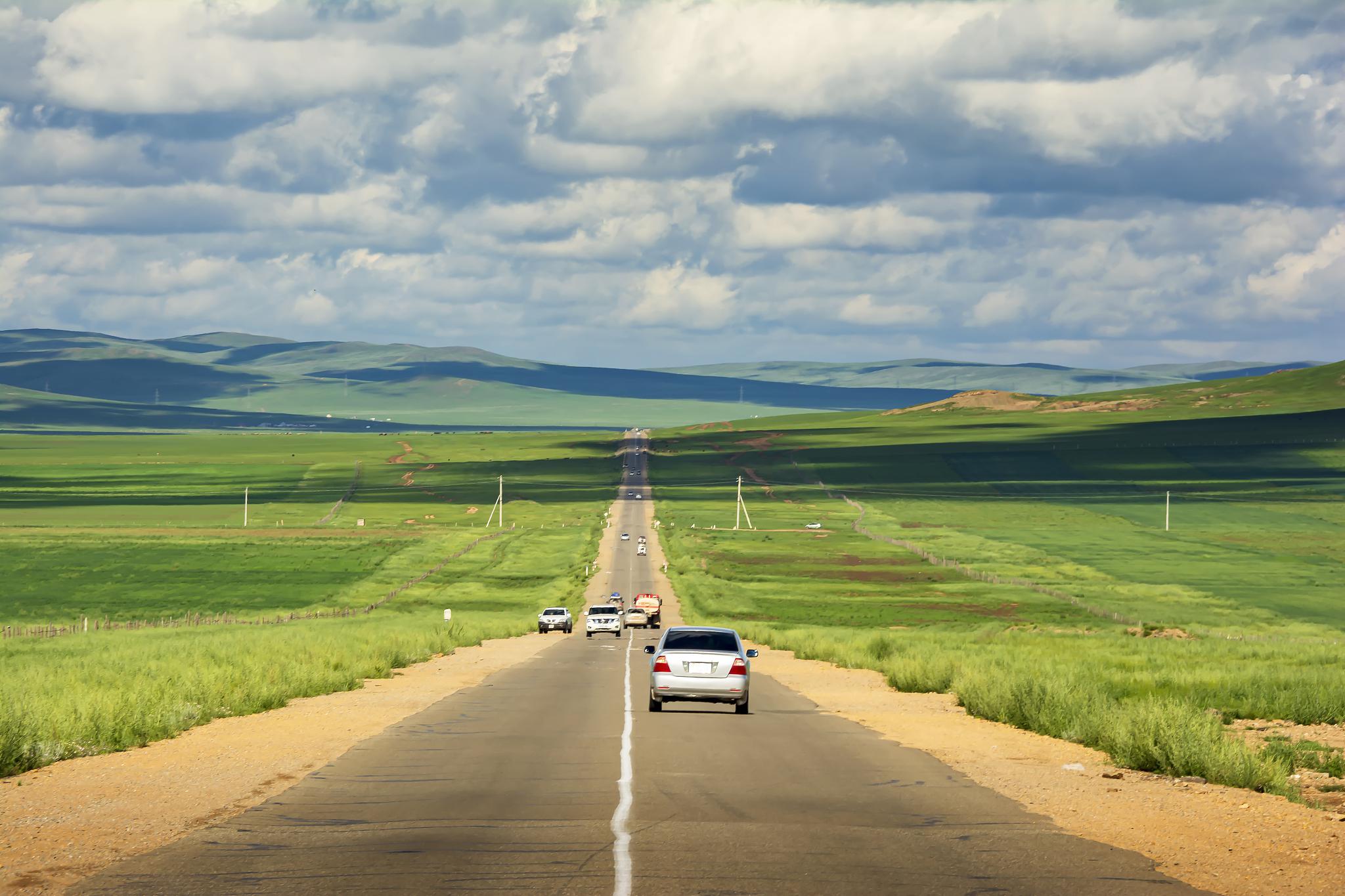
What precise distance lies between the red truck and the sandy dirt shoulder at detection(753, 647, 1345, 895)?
4810 centimetres

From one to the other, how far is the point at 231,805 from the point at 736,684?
13.6 m

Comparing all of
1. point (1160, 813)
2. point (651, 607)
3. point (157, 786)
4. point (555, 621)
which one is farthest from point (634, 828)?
point (651, 607)

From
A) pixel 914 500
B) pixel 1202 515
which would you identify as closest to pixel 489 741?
pixel 1202 515

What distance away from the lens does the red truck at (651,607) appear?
245 feet

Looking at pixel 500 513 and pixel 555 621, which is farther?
pixel 500 513

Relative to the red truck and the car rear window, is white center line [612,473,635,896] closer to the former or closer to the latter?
the car rear window

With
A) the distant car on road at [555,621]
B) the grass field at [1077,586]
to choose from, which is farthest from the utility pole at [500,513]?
the distant car on road at [555,621]

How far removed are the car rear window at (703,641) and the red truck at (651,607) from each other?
149 feet

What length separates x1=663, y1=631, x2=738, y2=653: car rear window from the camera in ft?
94.2

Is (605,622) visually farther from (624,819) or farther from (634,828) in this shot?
(634,828)

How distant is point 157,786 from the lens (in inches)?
685

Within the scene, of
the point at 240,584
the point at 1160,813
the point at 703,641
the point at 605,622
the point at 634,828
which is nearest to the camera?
the point at 634,828

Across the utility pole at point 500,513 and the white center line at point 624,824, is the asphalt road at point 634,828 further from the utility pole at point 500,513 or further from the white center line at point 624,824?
the utility pole at point 500,513

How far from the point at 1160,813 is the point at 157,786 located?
37.5ft
